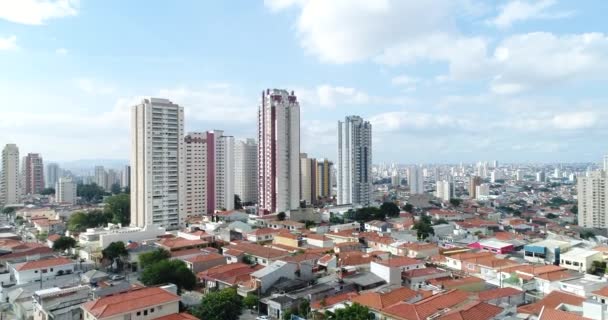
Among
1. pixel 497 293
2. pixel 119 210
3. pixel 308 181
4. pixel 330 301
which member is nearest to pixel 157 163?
pixel 119 210

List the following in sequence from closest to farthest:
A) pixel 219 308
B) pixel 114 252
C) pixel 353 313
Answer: pixel 353 313 < pixel 219 308 < pixel 114 252

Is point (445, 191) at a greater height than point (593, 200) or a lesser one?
lesser

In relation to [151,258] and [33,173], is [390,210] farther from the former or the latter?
[33,173]

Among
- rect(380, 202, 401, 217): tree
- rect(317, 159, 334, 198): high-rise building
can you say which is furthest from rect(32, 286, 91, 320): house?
rect(317, 159, 334, 198): high-rise building

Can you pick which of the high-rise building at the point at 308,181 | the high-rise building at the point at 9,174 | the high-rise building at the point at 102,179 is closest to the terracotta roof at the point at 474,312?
the high-rise building at the point at 308,181

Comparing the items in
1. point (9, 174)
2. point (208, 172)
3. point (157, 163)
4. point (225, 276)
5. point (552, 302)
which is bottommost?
point (225, 276)

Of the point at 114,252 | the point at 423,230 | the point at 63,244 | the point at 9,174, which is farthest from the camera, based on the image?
the point at 9,174
